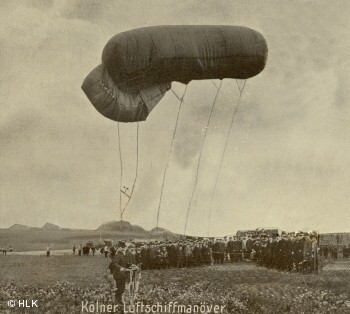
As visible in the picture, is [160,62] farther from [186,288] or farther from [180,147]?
[186,288]

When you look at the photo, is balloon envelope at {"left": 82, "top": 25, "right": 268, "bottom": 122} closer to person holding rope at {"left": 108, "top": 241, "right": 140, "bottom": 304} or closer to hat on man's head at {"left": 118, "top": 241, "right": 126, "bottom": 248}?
hat on man's head at {"left": 118, "top": 241, "right": 126, "bottom": 248}

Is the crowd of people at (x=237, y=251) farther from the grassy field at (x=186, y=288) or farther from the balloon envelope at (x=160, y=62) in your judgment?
the balloon envelope at (x=160, y=62)

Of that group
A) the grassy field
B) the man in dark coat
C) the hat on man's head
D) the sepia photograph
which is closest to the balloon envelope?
the sepia photograph

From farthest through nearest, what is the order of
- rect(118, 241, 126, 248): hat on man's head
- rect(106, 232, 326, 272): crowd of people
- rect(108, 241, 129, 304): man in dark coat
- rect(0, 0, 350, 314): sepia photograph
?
rect(106, 232, 326, 272): crowd of people → rect(118, 241, 126, 248): hat on man's head → rect(0, 0, 350, 314): sepia photograph → rect(108, 241, 129, 304): man in dark coat

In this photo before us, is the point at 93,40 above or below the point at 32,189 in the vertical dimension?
above

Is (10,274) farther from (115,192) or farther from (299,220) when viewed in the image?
(299,220)

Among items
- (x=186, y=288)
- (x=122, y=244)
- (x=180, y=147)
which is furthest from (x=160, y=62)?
(x=186, y=288)

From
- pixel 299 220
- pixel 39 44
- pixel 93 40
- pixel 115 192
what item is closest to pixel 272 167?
pixel 299 220
